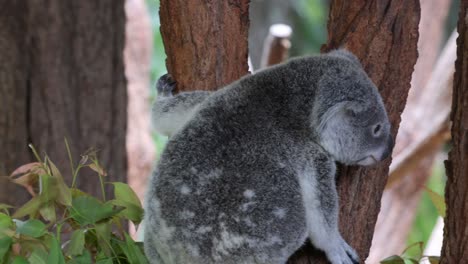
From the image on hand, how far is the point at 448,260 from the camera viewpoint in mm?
2020

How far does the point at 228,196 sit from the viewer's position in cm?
190

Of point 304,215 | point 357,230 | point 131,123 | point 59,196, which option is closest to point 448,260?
point 357,230

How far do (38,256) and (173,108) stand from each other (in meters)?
0.63

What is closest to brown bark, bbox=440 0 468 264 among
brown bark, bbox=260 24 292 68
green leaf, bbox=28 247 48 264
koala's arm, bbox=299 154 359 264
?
koala's arm, bbox=299 154 359 264

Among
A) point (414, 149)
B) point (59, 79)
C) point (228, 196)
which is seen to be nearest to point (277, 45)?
point (414, 149)

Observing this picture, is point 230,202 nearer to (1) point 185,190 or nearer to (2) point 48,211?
(1) point 185,190

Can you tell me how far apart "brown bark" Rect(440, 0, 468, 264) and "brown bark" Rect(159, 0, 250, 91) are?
2.57 ft

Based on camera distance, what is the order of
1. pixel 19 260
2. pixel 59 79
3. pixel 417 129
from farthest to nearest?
pixel 417 129 → pixel 59 79 → pixel 19 260

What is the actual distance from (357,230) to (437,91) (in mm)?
2344

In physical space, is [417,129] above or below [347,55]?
below

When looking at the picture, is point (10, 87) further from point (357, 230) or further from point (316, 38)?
point (316, 38)

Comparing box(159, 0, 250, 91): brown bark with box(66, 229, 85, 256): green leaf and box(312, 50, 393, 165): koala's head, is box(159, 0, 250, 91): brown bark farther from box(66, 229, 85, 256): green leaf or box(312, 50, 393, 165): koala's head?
box(66, 229, 85, 256): green leaf

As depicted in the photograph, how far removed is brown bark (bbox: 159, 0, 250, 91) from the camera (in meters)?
2.48

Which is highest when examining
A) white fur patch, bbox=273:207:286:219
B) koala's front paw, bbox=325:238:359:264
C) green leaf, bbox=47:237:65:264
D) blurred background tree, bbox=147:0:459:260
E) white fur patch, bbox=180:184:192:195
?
white fur patch, bbox=180:184:192:195
